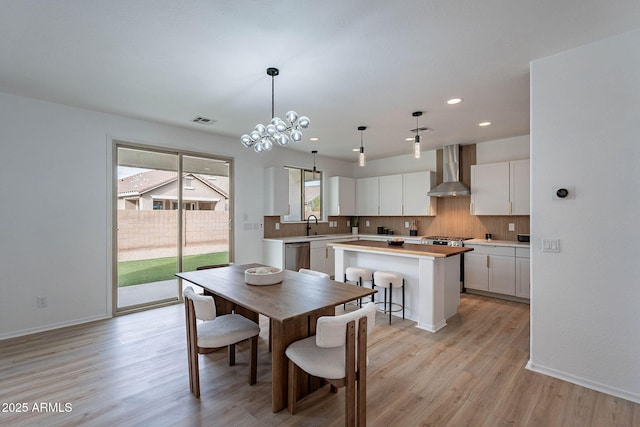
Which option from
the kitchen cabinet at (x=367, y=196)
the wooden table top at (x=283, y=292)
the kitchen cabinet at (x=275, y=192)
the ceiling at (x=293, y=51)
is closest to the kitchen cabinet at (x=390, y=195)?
the kitchen cabinet at (x=367, y=196)

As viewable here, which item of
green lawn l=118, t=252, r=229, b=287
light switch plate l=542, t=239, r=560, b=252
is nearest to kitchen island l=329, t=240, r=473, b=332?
light switch plate l=542, t=239, r=560, b=252

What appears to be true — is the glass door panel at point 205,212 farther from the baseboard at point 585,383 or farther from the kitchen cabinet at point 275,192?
the baseboard at point 585,383

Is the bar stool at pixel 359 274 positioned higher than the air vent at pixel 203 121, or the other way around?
the air vent at pixel 203 121

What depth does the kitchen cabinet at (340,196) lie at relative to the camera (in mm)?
6801

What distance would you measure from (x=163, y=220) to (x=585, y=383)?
5.15 meters

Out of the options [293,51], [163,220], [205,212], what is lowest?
[163,220]

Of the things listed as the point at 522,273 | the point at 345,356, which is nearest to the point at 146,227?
the point at 345,356

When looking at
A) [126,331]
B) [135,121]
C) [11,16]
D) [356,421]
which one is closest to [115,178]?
Result: [135,121]

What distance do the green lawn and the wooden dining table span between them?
2047 millimetres

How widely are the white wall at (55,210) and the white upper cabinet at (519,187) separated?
5638 millimetres

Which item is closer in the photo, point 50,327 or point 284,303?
point 284,303

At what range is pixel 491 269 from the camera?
4.74 metres

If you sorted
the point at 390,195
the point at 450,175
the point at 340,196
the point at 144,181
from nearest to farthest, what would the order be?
the point at 144,181 → the point at 450,175 → the point at 390,195 → the point at 340,196

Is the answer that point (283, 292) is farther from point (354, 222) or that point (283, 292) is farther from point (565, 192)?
point (354, 222)
